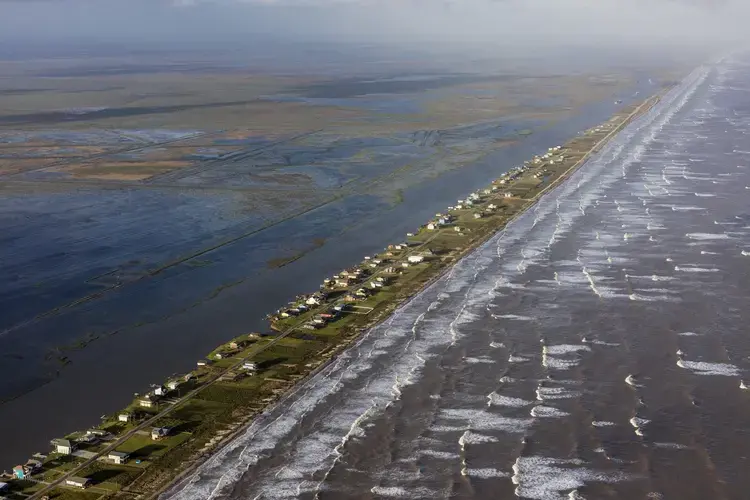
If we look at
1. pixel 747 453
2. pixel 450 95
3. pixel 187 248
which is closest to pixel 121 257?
pixel 187 248

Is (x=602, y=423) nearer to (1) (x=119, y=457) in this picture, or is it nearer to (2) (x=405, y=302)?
(2) (x=405, y=302)

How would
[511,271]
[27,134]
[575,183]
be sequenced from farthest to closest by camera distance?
[27,134], [575,183], [511,271]

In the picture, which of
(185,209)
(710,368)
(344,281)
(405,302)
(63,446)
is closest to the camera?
(63,446)

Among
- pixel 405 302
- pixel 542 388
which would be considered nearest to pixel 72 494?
pixel 542 388

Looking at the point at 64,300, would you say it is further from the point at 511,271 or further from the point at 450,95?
the point at 450,95

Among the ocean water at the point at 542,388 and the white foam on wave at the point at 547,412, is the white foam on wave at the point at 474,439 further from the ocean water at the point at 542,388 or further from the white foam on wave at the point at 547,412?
the white foam on wave at the point at 547,412

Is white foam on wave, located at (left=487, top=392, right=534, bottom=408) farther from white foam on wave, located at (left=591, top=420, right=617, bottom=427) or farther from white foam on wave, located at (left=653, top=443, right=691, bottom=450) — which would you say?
white foam on wave, located at (left=653, top=443, right=691, bottom=450)
